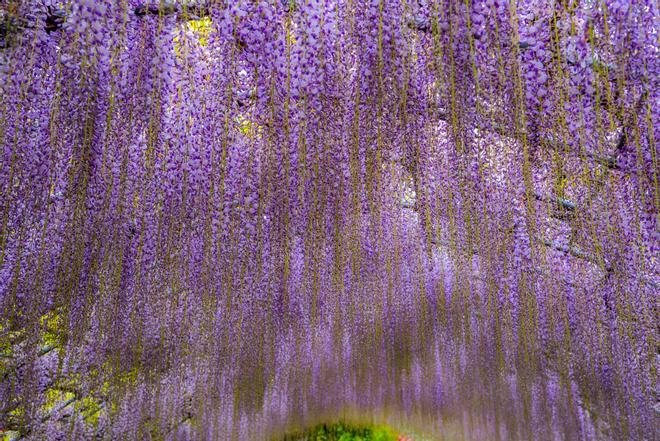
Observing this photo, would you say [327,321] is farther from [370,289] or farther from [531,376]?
[531,376]

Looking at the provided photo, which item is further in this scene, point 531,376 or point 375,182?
point 531,376

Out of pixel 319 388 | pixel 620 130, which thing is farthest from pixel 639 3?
pixel 319 388

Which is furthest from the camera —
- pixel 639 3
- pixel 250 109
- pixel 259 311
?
pixel 259 311

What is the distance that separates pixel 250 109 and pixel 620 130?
2.65 metres

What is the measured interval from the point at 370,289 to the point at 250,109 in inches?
174

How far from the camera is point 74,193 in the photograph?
328cm

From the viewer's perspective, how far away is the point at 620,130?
11.2ft

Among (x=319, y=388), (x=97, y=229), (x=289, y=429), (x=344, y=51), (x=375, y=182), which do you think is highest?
(x=344, y=51)

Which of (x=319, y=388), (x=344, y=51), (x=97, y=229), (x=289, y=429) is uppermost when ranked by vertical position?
(x=344, y=51)

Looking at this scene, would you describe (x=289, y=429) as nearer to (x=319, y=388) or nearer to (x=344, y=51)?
(x=319, y=388)

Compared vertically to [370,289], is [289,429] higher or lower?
lower

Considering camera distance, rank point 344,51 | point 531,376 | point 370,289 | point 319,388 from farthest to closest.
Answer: point 319,388 < point 531,376 < point 370,289 < point 344,51

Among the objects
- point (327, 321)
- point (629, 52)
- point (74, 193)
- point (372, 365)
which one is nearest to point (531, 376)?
point (372, 365)

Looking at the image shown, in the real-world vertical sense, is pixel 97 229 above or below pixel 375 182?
below
